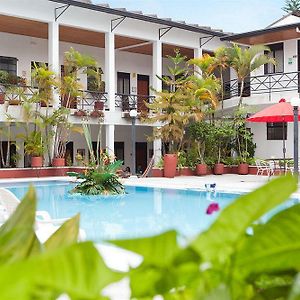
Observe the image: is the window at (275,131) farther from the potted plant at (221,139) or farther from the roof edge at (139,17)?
the roof edge at (139,17)

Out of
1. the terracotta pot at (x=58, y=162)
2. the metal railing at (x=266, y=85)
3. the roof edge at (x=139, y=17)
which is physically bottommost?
the terracotta pot at (x=58, y=162)

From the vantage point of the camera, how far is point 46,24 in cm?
1867

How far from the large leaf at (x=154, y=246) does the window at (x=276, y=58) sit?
70.1 ft

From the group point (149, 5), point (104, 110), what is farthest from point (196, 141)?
point (149, 5)

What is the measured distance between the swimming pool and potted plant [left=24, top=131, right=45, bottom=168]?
162 cm

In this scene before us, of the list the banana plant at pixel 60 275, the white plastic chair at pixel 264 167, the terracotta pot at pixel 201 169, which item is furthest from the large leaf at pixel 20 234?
the terracotta pot at pixel 201 169

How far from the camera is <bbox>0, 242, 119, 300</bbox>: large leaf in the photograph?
372 millimetres

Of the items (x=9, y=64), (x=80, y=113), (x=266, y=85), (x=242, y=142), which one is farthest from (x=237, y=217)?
(x=266, y=85)

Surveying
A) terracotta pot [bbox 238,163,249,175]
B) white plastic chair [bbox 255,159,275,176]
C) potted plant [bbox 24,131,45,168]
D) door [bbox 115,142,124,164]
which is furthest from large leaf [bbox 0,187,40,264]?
door [bbox 115,142,124,164]

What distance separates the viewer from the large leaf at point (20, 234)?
555 millimetres

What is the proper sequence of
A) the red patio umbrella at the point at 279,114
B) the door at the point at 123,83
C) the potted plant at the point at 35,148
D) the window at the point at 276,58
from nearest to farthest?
the red patio umbrella at the point at 279,114
the potted plant at the point at 35,148
the window at the point at 276,58
the door at the point at 123,83

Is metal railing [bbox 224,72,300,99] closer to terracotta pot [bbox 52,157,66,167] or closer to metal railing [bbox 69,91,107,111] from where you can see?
metal railing [bbox 69,91,107,111]

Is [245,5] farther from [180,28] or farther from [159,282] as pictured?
[159,282]

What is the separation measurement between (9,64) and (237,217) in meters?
20.3
